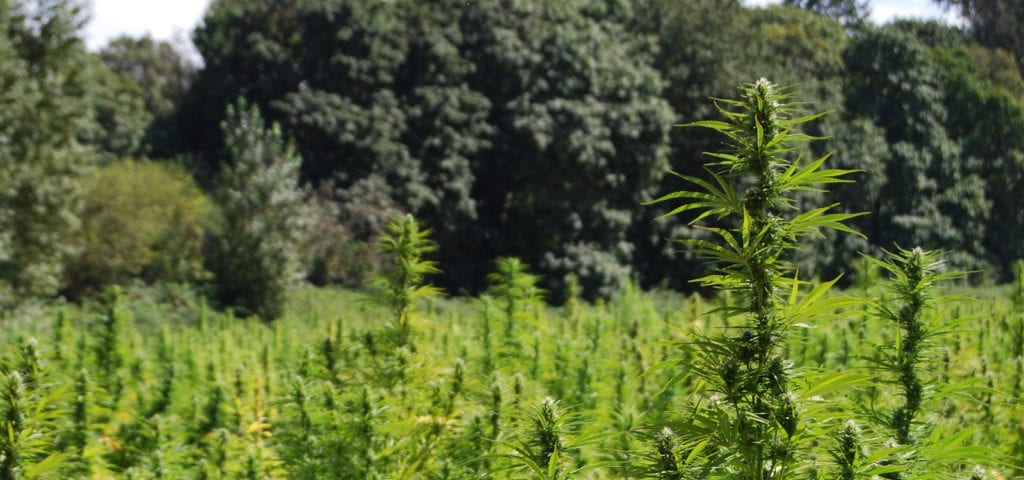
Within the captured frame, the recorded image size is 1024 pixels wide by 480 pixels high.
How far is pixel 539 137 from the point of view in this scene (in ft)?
73.0

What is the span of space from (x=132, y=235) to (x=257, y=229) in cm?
396

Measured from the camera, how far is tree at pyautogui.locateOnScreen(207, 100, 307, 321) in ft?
63.5

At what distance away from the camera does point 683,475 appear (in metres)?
2.21

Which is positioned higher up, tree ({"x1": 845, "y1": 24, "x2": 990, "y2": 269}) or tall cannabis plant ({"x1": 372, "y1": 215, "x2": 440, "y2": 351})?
tree ({"x1": 845, "y1": 24, "x2": 990, "y2": 269})

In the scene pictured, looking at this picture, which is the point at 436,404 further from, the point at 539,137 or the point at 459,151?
the point at 459,151

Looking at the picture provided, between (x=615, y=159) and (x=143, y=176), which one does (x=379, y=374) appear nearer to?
(x=615, y=159)

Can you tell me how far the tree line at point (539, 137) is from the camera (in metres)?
21.4

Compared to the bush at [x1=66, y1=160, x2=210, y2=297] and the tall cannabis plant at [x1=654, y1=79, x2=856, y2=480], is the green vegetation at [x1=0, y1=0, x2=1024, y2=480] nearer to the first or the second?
the bush at [x1=66, y1=160, x2=210, y2=297]

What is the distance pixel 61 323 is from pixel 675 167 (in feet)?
64.0

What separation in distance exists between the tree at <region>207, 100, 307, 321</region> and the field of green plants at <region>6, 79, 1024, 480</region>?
37.5 ft

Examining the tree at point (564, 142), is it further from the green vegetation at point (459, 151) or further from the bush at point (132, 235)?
the bush at point (132, 235)

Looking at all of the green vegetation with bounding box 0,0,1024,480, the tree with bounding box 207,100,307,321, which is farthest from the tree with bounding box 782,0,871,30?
the tree with bounding box 207,100,307,321

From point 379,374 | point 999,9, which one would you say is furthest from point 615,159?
point 379,374

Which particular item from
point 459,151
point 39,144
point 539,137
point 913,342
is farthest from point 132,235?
point 913,342
